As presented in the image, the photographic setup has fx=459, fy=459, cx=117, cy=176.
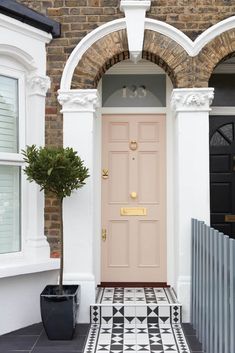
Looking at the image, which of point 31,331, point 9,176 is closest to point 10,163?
point 9,176

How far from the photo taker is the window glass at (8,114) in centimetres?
548

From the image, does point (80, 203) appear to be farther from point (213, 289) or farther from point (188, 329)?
point (213, 289)

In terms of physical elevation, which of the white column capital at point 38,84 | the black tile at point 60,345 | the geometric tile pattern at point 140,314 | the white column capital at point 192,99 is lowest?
the black tile at point 60,345

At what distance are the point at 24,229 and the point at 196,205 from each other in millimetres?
2131

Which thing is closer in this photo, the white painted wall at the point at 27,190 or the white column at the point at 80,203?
the white painted wall at the point at 27,190

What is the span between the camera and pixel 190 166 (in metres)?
5.68

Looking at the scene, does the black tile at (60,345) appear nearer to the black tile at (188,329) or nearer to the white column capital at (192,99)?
the black tile at (188,329)

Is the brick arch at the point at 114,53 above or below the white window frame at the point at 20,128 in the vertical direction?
above

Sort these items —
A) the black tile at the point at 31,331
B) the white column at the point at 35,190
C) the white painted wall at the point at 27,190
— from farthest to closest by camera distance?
1. the white column at the point at 35,190
2. the white painted wall at the point at 27,190
3. the black tile at the point at 31,331

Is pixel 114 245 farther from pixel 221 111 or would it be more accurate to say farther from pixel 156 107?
pixel 221 111

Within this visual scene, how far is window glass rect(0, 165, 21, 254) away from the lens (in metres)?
5.45

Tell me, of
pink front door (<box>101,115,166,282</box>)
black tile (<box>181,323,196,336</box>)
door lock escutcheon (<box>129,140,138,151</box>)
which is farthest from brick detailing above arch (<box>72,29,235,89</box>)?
black tile (<box>181,323,196,336</box>)

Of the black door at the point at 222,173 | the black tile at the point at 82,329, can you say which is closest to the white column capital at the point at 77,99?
the black door at the point at 222,173

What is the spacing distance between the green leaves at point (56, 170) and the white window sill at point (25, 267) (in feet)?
2.95
